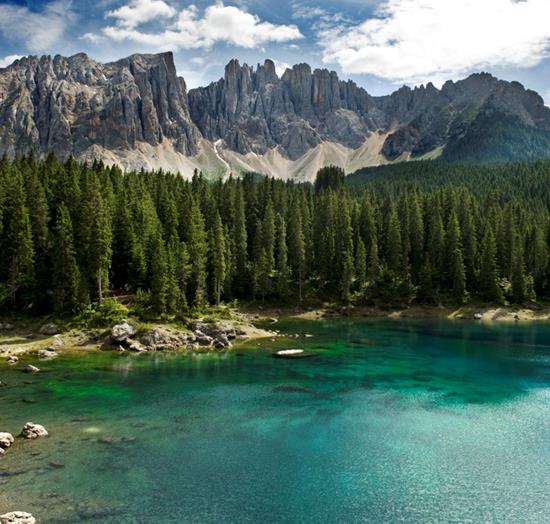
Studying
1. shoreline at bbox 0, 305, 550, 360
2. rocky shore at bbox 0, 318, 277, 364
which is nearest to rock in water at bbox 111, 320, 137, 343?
rocky shore at bbox 0, 318, 277, 364

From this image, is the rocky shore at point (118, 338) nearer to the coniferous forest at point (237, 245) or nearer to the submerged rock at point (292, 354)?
the coniferous forest at point (237, 245)

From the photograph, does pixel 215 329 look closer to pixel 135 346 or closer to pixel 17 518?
pixel 135 346

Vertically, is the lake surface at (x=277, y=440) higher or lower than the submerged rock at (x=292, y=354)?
higher

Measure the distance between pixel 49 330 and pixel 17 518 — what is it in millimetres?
49384

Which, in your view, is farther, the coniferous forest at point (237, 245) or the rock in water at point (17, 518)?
the coniferous forest at point (237, 245)

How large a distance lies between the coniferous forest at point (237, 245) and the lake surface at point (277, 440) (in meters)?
21.5

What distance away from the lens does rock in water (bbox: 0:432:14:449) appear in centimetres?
3281

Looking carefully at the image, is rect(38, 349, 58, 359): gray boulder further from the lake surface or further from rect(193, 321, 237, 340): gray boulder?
rect(193, 321, 237, 340): gray boulder

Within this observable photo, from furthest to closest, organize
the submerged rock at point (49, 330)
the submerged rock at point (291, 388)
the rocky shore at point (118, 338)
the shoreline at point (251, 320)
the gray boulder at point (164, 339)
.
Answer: the submerged rock at point (49, 330) < the gray boulder at point (164, 339) < the shoreline at point (251, 320) < the rocky shore at point (118, 338) < the submerged rock at point (291, 388)

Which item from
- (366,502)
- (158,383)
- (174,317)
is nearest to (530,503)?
(366,502)

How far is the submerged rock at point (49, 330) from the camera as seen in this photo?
225ft

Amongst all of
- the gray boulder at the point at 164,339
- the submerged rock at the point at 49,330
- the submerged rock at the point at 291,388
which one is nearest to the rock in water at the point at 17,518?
the submerged rock at the point at 291,388

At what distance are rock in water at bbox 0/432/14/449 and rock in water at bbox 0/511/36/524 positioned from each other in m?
10.4

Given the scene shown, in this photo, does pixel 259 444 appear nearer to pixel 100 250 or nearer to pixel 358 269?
pixel 100 250
